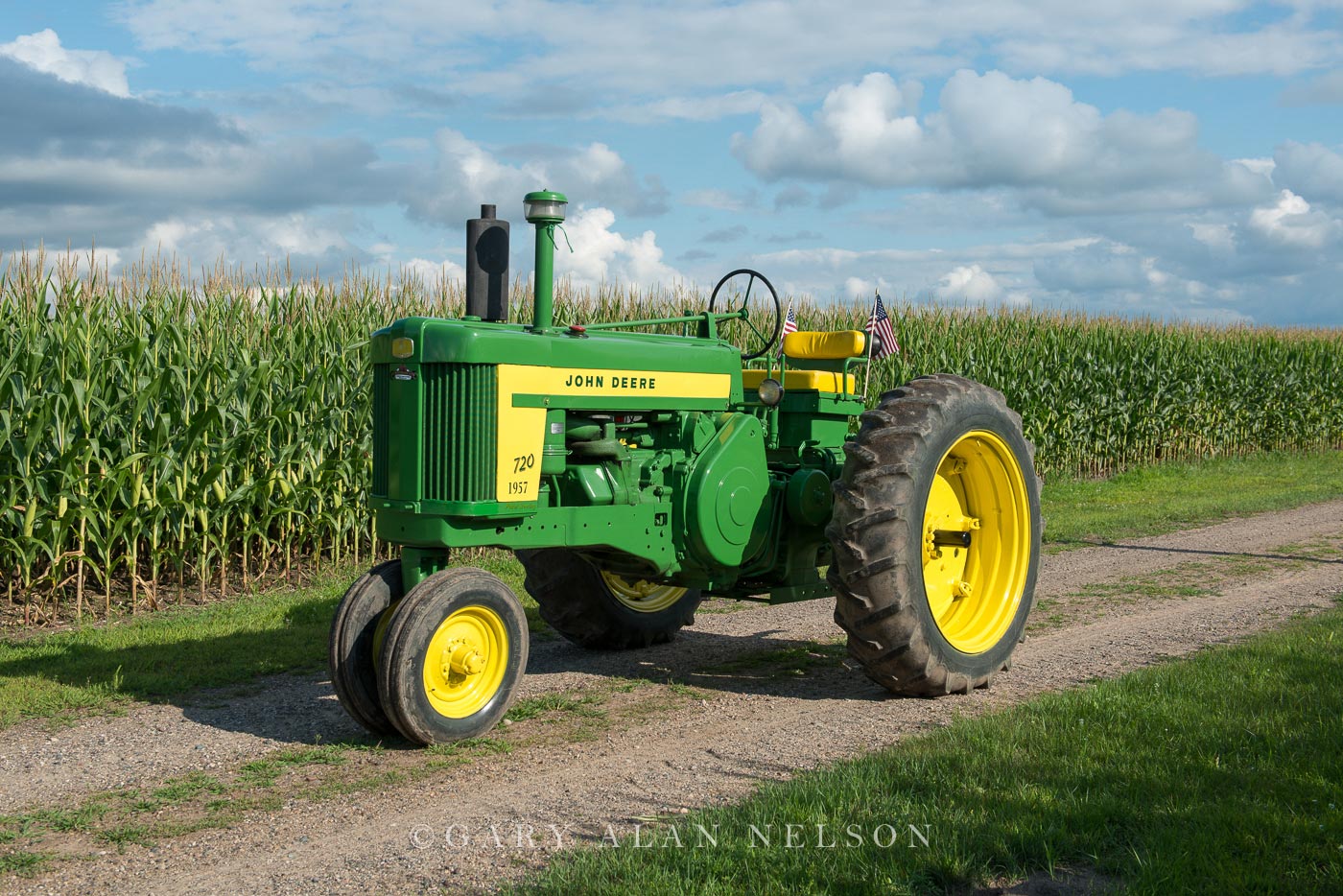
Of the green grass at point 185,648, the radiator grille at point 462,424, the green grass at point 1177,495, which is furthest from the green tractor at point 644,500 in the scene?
the green grass at point 1177,495

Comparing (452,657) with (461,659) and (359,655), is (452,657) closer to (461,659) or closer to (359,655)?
(461,659)

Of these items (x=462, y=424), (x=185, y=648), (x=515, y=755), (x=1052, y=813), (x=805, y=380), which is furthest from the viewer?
(x=185, y=648)

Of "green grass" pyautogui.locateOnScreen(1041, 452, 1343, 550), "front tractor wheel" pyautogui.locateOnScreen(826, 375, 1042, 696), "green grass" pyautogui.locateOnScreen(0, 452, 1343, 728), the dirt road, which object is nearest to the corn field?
"green grass" pyautogui.locateOnScreen(0, 452, 1343, 728)

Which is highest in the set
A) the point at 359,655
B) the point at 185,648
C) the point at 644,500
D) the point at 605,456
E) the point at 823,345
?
the point at 823,345

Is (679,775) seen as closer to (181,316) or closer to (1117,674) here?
(1117,674)

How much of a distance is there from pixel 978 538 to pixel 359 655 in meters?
3.61

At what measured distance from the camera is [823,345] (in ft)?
24.0

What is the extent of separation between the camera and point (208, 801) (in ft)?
15.2

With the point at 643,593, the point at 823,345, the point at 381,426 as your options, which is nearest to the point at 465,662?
the point at 381,426

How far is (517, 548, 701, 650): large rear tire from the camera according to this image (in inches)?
277

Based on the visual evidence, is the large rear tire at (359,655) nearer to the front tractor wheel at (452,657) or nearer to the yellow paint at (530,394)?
the front tractor wheel at (452,657)

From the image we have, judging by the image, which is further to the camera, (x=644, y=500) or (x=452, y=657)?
(x=644, y=500)

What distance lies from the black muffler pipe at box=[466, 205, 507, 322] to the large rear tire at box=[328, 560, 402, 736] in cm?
134

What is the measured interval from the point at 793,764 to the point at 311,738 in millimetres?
2122
